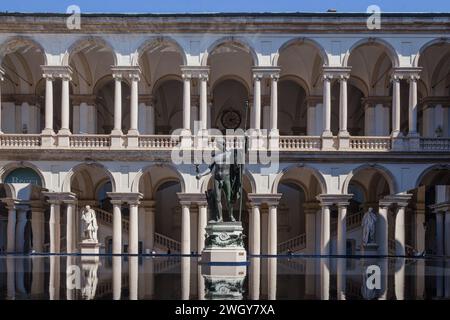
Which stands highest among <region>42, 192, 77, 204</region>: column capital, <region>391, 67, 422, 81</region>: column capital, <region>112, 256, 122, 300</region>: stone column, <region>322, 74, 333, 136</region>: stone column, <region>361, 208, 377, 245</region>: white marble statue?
<region>391, 67, 422, 81</region>: column capital

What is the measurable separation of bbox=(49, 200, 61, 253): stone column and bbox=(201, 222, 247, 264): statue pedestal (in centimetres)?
1402

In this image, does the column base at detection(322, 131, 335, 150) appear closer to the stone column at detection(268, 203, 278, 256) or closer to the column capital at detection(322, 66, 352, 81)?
the column capital at detection(322, 66, 352, 81)

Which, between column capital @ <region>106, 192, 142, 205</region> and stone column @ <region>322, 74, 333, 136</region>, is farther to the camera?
stone column @ <region>322, 74, 333, 136</region>

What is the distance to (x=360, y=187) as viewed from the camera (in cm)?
4134

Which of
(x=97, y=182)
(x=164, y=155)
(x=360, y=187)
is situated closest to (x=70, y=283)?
(x=164, y=155)

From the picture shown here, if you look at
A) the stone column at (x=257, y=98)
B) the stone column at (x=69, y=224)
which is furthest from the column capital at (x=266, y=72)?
the stone column at (x=69, y=224)

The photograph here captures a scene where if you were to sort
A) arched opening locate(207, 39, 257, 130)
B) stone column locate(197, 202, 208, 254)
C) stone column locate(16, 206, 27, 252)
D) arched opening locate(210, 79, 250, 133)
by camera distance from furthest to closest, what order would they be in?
arched opening locate(210, 79, 250, 133) → arched opening locate(207, 39, 257, 130) → stone column locate(16, 206, 27, 252) → stone column locate(197, 202, 208, 254)

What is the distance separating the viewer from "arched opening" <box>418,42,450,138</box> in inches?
1508

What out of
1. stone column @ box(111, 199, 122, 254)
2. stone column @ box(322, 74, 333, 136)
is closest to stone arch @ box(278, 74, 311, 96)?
stone column @ box(322, 74, 333, 136)

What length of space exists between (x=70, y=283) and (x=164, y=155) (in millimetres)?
16746

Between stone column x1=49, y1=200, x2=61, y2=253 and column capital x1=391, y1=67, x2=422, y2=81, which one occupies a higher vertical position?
column capital x1=391, y1=67, x2=422, y2=81

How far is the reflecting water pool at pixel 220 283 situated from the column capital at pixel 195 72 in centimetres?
1270

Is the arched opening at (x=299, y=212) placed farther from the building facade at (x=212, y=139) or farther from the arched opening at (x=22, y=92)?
the arched opening at (x=22, y=92)
